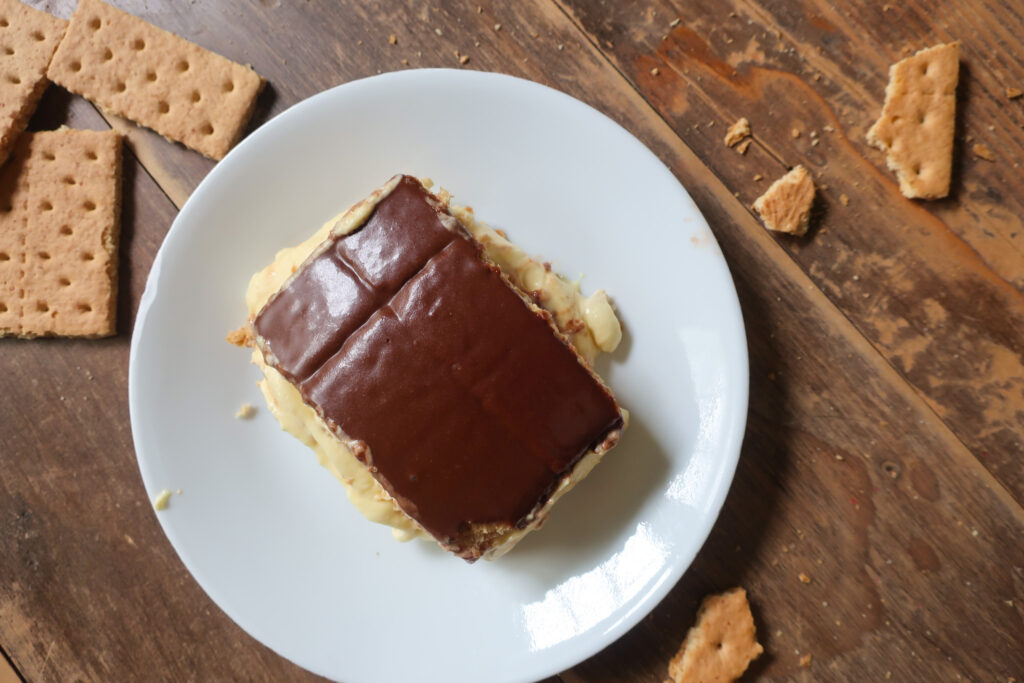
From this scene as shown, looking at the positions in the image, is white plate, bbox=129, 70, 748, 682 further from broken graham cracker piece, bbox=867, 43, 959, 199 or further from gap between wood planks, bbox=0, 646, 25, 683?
gap between wood planks, bbox=0, 646, 25, 683

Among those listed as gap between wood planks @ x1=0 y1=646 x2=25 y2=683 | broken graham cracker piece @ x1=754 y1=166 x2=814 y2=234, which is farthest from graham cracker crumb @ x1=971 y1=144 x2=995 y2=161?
gap between wood planks @ x1=0 y1=646 x2=25 y2=683

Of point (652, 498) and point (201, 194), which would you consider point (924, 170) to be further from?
point (201, 194)

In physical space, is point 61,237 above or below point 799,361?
below

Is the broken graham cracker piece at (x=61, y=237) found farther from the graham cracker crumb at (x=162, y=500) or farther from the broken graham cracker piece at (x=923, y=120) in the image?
the broken graham cracker piece at (x=923, y=120)

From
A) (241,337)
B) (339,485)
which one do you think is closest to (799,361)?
(339,485)

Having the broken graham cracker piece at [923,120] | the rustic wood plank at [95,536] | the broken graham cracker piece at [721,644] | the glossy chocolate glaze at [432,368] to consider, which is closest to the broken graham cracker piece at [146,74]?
the rustic wood plank at [95,536]

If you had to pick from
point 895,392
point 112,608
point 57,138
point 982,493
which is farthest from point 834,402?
point 57,138

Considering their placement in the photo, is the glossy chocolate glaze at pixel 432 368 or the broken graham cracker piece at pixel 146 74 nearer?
the glossy chocolate glaze at pixel 432 368

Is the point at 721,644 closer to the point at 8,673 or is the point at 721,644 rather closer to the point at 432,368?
the point at 432,368
